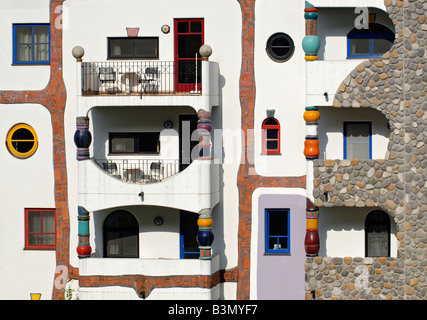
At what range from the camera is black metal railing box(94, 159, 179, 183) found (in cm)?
2869

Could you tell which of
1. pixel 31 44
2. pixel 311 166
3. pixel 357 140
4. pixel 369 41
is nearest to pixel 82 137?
pixel 31 44

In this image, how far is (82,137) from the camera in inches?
1098

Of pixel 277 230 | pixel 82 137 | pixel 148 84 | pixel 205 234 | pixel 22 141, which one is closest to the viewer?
pixel 205 234

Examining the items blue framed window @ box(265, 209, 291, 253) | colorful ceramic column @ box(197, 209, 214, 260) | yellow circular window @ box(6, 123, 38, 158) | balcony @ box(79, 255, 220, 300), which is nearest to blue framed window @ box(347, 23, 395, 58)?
blue framed window @ box(265, 209, 291, 253)

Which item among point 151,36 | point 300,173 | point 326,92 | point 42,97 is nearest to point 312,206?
point 300,173

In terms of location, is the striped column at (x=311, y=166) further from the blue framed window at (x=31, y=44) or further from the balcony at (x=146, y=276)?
the blue framed window at (x=31, y=44)

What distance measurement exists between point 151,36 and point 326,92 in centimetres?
572

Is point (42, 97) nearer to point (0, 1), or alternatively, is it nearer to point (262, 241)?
point (0, 1)

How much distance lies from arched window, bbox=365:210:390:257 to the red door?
6.58 metres

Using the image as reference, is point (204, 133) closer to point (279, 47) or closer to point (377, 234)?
point (279, 47)

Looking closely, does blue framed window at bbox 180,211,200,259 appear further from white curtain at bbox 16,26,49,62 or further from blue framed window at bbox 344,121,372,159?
white curtain at bbox 16,26,49,62

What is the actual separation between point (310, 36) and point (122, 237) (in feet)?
27.7

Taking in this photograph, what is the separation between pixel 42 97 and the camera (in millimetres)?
29375

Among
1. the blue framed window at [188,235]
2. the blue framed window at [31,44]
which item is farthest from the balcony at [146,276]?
the blue framed window at [31,44]
